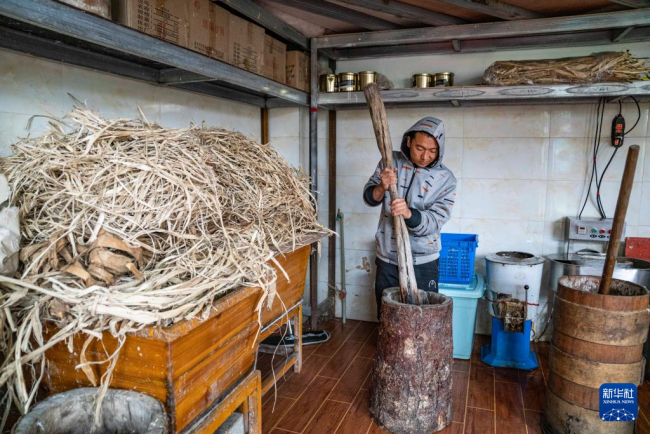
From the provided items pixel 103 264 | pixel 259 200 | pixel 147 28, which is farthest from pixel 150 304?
pixel 147 28

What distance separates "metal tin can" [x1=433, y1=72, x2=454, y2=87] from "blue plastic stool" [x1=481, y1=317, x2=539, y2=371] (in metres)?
1.78

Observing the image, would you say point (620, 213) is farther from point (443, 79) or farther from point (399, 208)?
point (443, 79)

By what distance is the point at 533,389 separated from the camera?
2771 millimetres

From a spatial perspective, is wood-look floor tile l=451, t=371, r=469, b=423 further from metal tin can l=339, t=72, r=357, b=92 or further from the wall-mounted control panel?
metal tin can l=339, t=72, r=357, b=92

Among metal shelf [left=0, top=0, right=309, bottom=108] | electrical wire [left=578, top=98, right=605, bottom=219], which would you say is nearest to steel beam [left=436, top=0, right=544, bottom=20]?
electrical wire [left=578, top=98, right=605, bottom=219]

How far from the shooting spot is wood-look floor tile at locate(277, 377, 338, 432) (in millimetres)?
2381

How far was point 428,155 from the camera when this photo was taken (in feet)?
8.62

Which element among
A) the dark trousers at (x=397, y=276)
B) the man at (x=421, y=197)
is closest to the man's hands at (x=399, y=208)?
the man at (x=421, y=197)

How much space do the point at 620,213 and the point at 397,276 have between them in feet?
3.94

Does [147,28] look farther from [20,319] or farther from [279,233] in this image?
[20,319]

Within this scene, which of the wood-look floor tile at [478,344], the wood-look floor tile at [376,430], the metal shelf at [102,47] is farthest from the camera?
the wood-look floor tile at [478,344]

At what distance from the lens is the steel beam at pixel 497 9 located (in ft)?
9.02

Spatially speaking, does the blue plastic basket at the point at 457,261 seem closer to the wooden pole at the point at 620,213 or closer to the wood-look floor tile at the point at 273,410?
the wooden pole at the point at 620,213

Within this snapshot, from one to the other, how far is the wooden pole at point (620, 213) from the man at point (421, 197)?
33.6 inches
